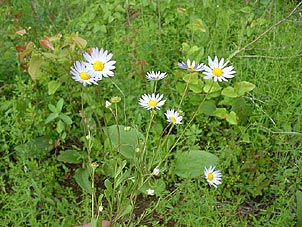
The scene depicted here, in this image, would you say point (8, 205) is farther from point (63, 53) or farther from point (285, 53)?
point (285, 53)

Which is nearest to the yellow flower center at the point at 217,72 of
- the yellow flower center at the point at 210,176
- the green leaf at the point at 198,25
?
the yellow flower center at the point at 210,176

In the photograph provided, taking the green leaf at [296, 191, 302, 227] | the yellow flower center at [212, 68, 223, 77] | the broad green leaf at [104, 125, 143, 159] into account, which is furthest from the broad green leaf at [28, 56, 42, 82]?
the green leaf at [296, 191, 302, 227]

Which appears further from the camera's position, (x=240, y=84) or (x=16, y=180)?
(x=240, y=84)

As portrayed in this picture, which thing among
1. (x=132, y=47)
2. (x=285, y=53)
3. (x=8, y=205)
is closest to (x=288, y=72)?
(x=285, y=53)

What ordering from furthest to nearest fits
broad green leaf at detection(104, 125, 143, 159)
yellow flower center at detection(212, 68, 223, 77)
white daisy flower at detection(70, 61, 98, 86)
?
1. broad green leaf at detection(104, 125, 143, 159)
2. yellow flower center at detection(212, 68, 223, 77)
3. white daisy flower at detection(70, 61, 98, 86)

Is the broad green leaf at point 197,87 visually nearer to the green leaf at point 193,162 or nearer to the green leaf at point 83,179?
the green leaf at point 193,162

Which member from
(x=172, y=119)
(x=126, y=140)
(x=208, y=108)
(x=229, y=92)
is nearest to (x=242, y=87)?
(x=229, y=92)

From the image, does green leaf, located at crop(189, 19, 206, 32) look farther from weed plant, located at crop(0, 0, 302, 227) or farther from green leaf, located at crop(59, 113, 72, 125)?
green leaf, located at crop(59, 113, 72, 125)
